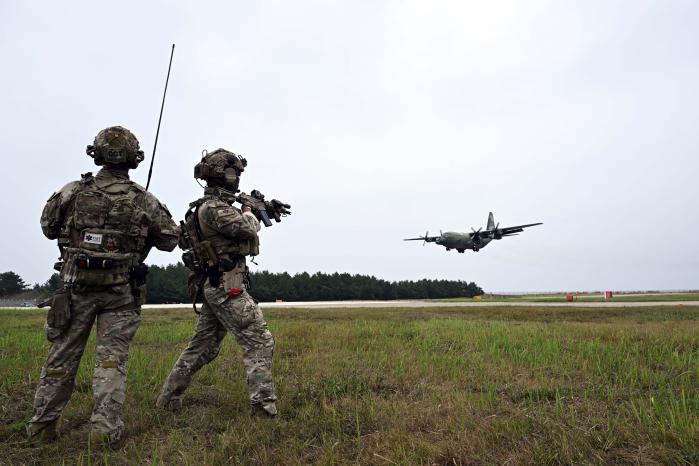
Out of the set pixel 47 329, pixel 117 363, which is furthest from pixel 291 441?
pixel 47 329

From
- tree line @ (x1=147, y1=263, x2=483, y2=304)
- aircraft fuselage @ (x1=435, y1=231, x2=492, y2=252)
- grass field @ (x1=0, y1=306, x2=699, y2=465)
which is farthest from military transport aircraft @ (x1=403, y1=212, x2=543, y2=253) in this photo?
grass field @ (x1=0, y1=306, x2=699, y2=465)

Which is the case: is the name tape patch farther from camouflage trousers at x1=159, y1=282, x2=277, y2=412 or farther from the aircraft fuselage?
the aircraft fuselage

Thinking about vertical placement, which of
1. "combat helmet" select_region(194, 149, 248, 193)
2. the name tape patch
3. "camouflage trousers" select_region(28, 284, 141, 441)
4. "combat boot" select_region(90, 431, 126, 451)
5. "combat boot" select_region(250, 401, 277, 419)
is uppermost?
"combat helmet" select_region(194, 149, 248, 193)

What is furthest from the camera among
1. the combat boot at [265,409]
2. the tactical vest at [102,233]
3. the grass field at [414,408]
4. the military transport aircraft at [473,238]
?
the military transport aircraft at [473,238]

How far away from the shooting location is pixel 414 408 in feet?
13.4

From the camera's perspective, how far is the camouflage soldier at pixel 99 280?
3.83m

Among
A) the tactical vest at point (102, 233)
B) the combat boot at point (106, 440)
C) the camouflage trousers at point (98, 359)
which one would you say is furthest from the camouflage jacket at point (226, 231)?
the combat boot at point (106, 440)

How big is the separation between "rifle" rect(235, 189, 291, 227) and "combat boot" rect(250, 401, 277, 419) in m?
2.01

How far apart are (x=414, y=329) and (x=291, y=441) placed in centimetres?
672

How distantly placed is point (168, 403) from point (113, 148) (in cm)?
271

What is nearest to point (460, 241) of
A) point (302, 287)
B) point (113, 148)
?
point (302, 287)

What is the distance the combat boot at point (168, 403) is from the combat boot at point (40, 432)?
96 centimetres

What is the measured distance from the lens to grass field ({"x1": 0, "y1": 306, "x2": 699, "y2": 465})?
3.06 meters

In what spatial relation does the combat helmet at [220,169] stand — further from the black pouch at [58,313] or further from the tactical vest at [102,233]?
the black pouch at [58,313]
